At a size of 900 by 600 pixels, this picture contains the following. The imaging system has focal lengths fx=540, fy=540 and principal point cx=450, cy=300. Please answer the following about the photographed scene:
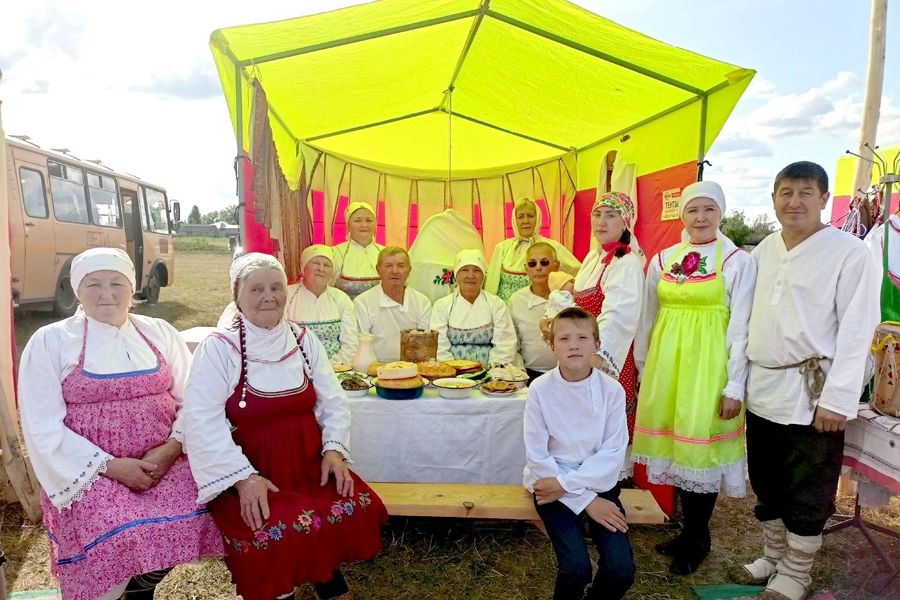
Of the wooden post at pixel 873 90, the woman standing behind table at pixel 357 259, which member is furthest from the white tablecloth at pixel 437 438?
the wooden post at pixel 873 90

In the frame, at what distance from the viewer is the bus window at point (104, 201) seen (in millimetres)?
10844

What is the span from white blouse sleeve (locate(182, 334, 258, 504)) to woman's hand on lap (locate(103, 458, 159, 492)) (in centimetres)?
17

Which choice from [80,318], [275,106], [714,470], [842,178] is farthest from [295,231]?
[842,178]

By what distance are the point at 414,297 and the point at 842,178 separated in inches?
238

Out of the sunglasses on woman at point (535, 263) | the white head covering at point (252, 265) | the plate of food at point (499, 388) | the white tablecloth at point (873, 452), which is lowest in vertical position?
the white tablecloth at point (873, 452)

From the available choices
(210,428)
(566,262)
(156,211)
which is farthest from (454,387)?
(156,211)

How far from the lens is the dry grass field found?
272 centimetres

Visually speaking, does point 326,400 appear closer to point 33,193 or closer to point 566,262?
point 566,262

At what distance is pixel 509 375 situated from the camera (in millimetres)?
3336

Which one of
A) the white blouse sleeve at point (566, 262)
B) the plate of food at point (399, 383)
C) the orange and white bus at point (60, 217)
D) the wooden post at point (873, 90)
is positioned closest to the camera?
the plate of food at point (399, 383)

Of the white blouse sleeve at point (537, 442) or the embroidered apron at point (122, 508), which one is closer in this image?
the embroidered apron at point (122, 508)

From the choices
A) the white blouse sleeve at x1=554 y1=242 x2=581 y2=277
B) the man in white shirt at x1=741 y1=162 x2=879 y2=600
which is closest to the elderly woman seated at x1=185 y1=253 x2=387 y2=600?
the man in white shirt at x1=741 y1=162 x2=879 y2=600

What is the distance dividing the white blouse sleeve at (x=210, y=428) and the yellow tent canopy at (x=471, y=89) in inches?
65.6

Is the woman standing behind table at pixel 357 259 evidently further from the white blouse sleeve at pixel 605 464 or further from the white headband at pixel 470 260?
the white blouse sleeve at pixel 605 464
